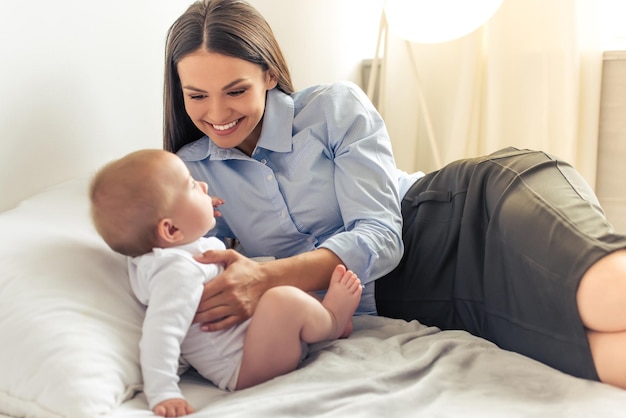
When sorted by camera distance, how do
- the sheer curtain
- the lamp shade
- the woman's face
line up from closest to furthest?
the woman's face, the lamp shade, the sheer curtain

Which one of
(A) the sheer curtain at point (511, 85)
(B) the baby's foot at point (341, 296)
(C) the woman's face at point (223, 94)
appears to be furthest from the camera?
(A) the sheer curtain at point (511, 85)

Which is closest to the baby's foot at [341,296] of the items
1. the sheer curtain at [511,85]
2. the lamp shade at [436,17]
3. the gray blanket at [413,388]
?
the gray blanket at [413,388]

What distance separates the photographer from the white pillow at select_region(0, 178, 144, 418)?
1043mm

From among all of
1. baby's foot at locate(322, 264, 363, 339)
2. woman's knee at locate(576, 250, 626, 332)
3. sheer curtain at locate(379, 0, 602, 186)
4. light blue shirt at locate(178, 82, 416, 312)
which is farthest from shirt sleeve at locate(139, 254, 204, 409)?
sheer curtain at locate(379, 0, 602, 186)

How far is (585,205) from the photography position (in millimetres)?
1296

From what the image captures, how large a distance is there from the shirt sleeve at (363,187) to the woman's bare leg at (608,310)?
0.41m

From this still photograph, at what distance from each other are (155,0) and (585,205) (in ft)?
3.65

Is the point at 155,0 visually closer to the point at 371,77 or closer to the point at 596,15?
the point at 371,77

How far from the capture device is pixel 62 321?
1.12 meters

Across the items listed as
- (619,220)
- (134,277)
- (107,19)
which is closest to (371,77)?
(619,220)

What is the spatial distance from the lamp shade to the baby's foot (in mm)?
1185

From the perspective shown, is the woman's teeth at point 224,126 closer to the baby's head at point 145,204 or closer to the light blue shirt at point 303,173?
the light blue shirt at point 303,173

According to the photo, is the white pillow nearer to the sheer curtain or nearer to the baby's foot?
the baby's foot

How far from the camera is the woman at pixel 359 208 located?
1252 millimetres
